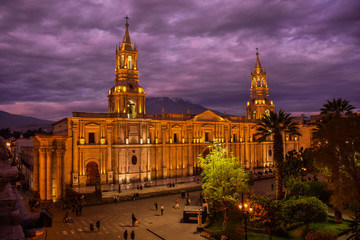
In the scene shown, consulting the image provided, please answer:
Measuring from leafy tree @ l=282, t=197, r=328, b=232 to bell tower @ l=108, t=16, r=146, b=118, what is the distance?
28330 millimetres

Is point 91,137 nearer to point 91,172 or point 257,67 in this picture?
point 91,172

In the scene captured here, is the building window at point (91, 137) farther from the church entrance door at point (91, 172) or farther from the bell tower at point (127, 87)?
the bell tower at point (127, 87)

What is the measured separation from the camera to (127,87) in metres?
42.1

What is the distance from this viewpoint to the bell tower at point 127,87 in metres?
41.7

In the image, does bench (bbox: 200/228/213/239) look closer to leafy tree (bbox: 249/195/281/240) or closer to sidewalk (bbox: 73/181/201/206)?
leafy tree (bbox: 249/195/281/240)

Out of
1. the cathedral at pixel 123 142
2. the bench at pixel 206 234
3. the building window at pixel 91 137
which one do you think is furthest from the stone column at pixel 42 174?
the bench at pixel 206 234

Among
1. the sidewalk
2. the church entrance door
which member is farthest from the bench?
the church entrance door

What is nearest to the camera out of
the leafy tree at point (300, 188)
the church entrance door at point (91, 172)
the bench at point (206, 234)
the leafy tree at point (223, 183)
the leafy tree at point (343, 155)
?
the leafy tree at point (343, 155)

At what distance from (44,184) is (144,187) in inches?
569

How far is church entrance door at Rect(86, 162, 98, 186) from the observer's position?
3888 cm

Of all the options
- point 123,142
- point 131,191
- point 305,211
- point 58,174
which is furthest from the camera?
point 123,142

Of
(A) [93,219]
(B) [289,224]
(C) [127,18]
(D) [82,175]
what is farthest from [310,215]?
(C) [127,18]

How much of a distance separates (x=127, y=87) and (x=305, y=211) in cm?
3154

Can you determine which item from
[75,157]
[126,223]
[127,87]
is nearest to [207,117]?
[127,87]
